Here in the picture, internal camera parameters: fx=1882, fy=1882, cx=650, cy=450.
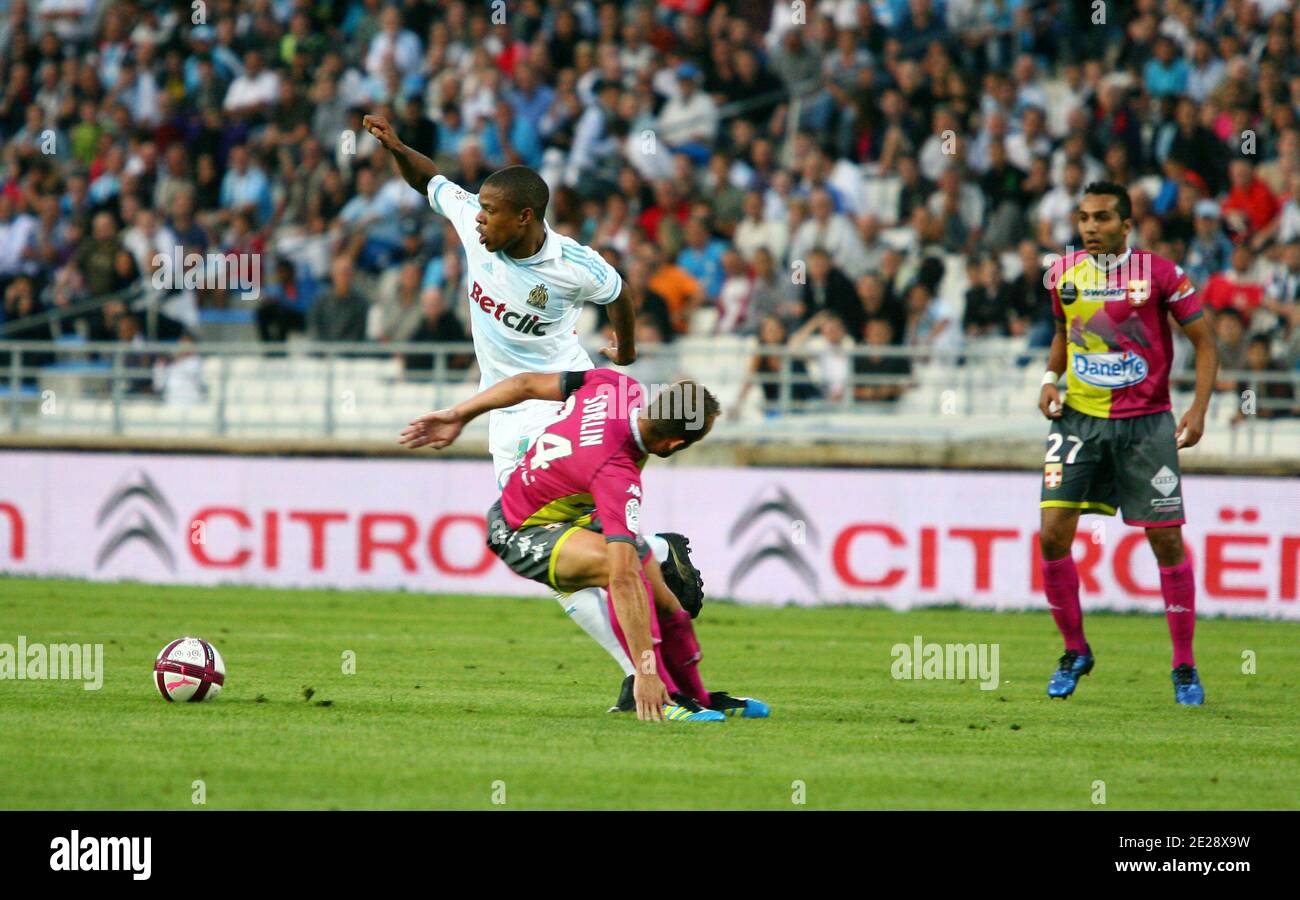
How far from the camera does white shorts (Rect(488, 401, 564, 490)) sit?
958cm

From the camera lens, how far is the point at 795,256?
18297mm

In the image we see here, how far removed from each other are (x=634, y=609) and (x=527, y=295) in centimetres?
220

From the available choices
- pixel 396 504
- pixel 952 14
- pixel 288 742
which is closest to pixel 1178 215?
pixel 952 14

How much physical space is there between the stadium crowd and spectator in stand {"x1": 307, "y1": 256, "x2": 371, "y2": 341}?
2 cm

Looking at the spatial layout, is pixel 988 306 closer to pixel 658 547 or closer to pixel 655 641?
pixel 658 547

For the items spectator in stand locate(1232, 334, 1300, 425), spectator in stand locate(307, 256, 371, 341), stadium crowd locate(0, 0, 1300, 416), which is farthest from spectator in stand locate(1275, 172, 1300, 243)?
spectator in stand locate(307, 256, 371, 341)

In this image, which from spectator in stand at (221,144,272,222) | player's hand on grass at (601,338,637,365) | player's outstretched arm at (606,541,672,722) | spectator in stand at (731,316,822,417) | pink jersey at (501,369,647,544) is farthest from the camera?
spectator in stand at (221,144,272,222)

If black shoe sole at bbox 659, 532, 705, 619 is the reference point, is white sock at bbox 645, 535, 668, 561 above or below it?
above

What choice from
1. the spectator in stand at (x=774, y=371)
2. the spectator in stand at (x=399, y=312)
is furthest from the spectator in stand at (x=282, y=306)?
the spectator in stand at (x=774, y=371)

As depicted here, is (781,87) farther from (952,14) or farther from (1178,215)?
(1178,215)

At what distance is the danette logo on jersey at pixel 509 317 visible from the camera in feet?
31.9

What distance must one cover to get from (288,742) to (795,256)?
11491mm

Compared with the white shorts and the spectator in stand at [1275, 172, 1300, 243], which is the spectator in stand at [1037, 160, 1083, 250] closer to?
the spectator in stand at [1275, 172, 1300, 243]
